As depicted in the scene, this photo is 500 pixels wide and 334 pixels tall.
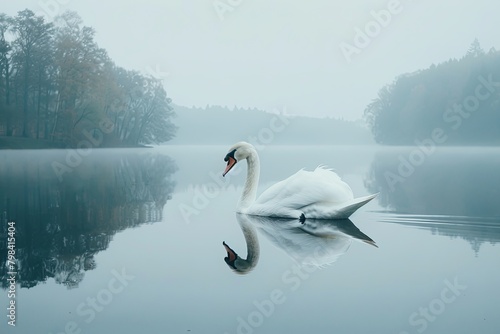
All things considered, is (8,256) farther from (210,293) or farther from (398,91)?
(398,91)

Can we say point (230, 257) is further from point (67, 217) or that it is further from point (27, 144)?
point (27, 144)

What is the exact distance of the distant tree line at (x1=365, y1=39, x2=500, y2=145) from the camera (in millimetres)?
83000

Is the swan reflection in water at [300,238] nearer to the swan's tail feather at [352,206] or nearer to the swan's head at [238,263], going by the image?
the swan's head at [238,263]

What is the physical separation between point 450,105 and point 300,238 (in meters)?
89.2

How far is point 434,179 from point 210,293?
49.7 ft

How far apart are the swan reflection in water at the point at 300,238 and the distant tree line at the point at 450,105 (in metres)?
79.7

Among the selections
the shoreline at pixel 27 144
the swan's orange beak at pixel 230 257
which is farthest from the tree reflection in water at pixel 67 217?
the shoreline at pixel 27 144

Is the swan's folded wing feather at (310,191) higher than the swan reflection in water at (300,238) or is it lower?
higher

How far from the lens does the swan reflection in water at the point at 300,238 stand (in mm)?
6469

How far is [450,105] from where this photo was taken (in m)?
90.8

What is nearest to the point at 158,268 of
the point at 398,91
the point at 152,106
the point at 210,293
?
the point at 210,293

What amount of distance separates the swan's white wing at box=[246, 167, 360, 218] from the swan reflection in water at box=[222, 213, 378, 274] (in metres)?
0.21

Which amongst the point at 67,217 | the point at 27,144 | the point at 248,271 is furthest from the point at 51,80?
the point at 248,271

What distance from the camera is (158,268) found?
6.14 metres
